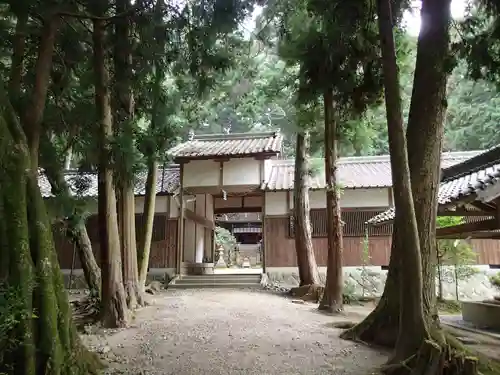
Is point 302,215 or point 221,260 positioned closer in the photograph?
point 302,215

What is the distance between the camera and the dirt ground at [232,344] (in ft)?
13.9

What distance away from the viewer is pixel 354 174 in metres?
14.2

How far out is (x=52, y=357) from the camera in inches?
121

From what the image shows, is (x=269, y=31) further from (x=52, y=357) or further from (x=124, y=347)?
(x=52, y=357)

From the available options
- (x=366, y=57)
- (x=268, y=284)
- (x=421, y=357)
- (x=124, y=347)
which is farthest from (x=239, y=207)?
(x=421, y=357)

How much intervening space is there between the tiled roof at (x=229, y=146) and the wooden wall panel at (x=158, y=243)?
2.37 meters

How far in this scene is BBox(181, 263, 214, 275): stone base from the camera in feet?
46.1

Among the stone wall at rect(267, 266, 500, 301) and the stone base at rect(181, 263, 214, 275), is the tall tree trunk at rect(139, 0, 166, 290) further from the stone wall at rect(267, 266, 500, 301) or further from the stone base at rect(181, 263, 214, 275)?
the stone wall at rect(267, 266, 500, 301)

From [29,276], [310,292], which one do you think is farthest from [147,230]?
[29,276]

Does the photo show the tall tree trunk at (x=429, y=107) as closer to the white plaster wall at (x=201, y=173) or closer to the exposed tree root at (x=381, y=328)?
the exposed tree root at (x=381, y=328)

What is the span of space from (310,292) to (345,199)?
4.31m

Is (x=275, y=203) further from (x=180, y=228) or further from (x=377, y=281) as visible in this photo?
(x=377, y=281)

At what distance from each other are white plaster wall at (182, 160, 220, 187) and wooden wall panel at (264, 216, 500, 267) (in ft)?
7.73

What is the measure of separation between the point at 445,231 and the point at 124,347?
19.2ft
